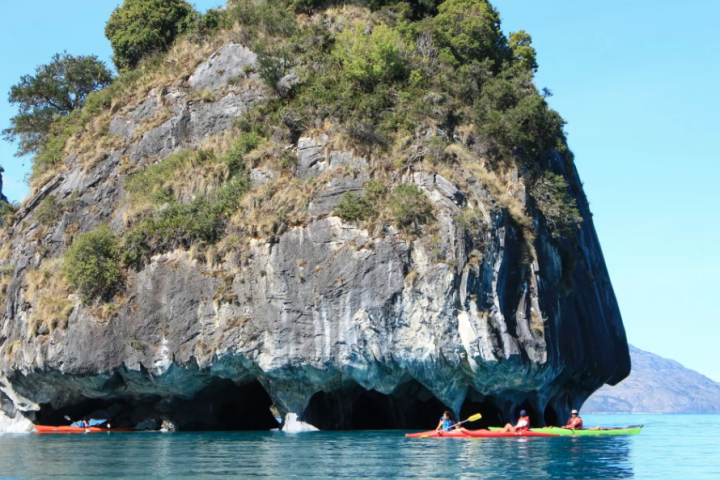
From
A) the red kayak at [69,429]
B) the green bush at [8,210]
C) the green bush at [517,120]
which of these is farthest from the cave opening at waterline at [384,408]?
the green bush at [8,210]

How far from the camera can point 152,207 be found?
4747cm

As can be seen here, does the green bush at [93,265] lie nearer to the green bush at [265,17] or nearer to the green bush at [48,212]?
the green bush at [48,212]

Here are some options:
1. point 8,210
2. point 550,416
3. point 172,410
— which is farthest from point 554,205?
point 8,210

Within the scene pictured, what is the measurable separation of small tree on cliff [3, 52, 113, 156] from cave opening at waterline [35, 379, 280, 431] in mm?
22609

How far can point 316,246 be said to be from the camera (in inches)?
1663

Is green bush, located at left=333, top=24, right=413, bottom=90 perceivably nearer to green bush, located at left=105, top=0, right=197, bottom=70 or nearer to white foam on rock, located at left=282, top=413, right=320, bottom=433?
green bush, located at left=105, top=0, right=197, bottom=70

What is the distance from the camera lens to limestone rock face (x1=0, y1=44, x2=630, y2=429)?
40.0 m

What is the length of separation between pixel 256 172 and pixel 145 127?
1050cm

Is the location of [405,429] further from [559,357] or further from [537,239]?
[537,239]

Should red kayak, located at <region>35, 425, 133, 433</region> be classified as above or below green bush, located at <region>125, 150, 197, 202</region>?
below

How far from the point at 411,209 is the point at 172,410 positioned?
16.8m

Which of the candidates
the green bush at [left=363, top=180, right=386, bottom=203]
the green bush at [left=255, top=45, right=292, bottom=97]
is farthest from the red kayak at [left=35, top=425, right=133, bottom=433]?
the green bush at [left=255, top=45, right=292, bottom=97]

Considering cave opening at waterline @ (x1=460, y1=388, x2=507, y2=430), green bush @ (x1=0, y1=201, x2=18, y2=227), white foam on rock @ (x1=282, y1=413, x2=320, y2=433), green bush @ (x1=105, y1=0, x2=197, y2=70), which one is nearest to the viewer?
white foam on rock @ (x1=282, y1=413, x2=320, y2=433)

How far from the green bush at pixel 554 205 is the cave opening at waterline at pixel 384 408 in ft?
36.8
